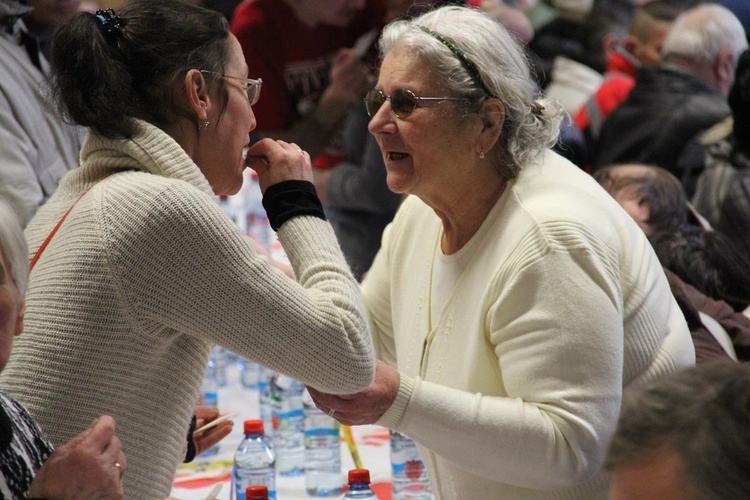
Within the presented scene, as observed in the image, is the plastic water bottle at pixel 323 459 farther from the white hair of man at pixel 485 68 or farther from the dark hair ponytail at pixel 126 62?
the dark hair ponytail at pixel 126 62

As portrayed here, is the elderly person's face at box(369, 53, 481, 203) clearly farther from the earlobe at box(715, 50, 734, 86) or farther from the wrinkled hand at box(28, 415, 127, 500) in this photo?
the earlobe at box(715, 50, 734, 86)

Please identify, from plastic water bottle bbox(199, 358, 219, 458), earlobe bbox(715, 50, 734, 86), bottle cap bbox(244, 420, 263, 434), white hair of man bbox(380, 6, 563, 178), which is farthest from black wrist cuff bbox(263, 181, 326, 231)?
earlobe bbox(715, 50, 734, 86)

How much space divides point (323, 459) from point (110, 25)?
1360mm

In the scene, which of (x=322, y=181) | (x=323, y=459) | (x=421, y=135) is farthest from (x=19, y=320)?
(x=322, y=181)

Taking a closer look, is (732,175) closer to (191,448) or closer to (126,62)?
(191,448)

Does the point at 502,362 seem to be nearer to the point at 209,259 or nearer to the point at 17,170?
the point at 209,259

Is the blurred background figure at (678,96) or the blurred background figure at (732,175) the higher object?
the blurred background figure at (732,175)

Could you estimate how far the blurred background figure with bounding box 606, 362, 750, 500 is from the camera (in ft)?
3.84

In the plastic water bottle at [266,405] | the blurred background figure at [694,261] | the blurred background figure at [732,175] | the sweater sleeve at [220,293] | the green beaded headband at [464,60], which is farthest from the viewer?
the blurred background figure at [732,175]

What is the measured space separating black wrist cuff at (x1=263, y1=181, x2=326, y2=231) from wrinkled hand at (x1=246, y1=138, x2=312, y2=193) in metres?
0.02

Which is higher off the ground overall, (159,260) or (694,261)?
(159,260)

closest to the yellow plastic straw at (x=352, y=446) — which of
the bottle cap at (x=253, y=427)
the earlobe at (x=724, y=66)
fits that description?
the bottle cap at (x=253, y=427)

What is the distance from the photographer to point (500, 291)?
2.17 meters

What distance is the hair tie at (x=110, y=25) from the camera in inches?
75.0
